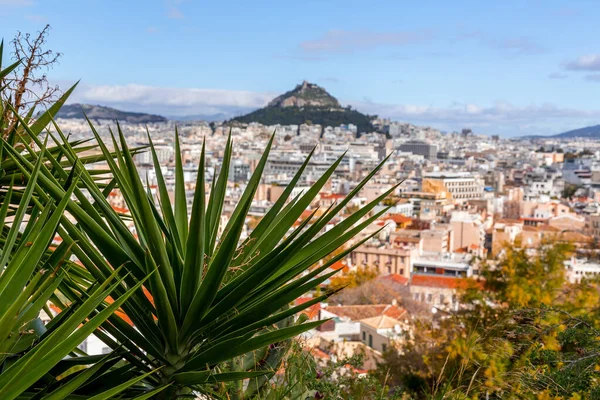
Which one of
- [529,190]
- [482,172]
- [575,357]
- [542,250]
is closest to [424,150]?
[482,172]

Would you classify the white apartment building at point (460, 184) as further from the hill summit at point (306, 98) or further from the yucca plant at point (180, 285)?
the hill summit at point (306, 98)

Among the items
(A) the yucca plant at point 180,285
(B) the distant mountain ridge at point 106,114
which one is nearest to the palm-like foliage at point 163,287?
(A) the yucca plant at point 180,285

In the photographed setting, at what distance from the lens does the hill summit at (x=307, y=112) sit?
394 feet

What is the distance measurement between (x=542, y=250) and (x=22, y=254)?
10132 millimetres

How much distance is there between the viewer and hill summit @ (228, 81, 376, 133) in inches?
4730

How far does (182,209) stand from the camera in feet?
5.26

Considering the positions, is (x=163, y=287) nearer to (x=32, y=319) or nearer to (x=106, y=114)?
(x=32, y=319)

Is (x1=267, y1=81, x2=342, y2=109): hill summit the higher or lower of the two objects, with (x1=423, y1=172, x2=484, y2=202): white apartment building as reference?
higher

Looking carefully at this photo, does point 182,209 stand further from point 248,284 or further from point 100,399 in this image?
point 100,399

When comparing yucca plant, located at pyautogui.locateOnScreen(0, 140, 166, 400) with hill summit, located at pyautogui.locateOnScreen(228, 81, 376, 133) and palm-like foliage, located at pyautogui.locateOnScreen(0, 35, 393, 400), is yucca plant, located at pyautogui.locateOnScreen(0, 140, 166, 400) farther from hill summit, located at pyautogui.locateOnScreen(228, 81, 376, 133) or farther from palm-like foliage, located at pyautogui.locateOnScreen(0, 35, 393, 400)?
hill summit, located at pyautogui.locateOnScreen(228, 81, 376, 133)

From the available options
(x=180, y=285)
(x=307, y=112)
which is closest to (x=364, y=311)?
(x=180, y=285)

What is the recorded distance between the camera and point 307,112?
12231 cm

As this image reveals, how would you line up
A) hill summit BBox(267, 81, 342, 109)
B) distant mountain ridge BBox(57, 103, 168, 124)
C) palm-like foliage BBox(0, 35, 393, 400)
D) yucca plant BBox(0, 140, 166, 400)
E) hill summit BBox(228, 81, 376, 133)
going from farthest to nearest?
hill summit BBox(267, 81, 342, 109) < hill summit BBox(228, 81, 376, 133) < distant mountain ridge BBox(57, 103, 168, 124) < palm-like foliage BBox(0, 35, 393, 400) < yucca plant BBox(0, 140, 166, 400)

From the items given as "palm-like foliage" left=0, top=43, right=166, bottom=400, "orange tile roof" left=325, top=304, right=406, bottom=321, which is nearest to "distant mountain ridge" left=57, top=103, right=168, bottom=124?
"orange tile roof" left=325, top=304, right=406, bottom=321
